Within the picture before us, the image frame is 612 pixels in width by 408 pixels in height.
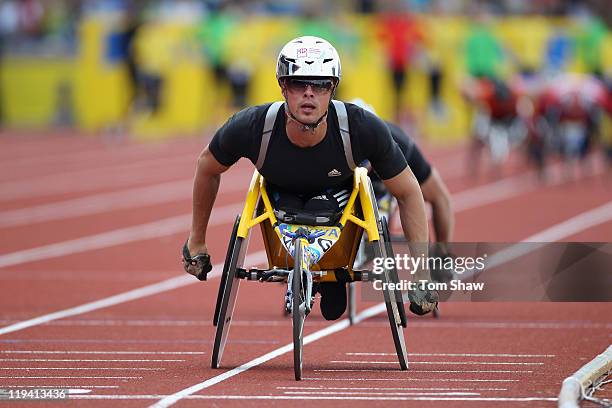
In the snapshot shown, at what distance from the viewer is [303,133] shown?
28.9ft

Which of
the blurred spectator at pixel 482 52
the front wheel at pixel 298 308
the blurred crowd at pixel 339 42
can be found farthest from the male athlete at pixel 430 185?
the blurred spectator at pixel 482 52

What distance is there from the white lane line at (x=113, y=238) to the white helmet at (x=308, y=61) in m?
7.39

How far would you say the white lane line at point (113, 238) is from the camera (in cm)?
1639

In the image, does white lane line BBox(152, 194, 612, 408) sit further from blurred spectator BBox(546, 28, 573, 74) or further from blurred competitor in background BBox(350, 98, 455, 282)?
blurred spectator BBox(546, 28, 573, 74)

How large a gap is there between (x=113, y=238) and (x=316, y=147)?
951 centimetres

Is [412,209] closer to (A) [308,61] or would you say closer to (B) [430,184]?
(A) [308,61]

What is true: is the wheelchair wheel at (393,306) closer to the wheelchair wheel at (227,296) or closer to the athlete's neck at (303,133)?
the athlete's neck at (303,133)

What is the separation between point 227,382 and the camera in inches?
336

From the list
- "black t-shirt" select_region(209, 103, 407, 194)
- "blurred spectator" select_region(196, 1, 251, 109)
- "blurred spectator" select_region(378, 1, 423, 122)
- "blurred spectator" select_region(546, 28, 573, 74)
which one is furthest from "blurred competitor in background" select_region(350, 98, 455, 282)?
"blurred spectator" select_region(196, 1, 251, 109)

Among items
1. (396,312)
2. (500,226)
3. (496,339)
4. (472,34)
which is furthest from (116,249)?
(472,34)

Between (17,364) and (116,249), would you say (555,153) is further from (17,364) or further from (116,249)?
(17,364)

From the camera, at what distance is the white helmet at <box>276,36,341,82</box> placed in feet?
28.8

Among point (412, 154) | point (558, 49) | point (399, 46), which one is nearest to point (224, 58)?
point (399, 46)

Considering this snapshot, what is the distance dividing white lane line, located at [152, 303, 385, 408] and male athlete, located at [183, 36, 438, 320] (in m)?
0.95
